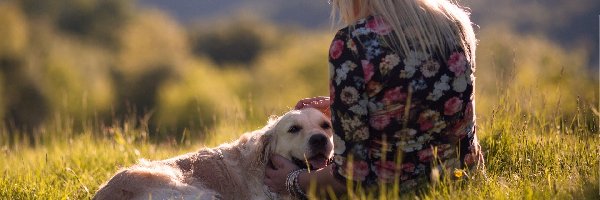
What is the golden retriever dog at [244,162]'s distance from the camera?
4.62 m

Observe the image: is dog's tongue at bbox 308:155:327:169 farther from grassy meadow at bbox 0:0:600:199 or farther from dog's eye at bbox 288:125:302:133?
grassy meadow at bbox 0:0:600:199

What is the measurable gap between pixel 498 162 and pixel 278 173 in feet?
4.63

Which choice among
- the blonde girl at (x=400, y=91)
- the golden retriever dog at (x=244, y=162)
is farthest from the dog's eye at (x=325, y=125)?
the blonde girl at (x=400, y=91)

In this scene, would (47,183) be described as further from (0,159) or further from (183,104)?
(183,104)

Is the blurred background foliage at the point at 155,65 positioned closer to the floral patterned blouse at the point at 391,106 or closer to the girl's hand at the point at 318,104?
the girl's hand at the point at 318,104

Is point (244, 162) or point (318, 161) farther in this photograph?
point (244, 162)

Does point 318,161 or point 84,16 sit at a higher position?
point 318,161

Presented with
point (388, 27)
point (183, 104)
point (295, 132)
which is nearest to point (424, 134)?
point (388, 27)

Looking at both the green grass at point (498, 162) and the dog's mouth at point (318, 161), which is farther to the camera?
the dog's mouth at point (318, 161)

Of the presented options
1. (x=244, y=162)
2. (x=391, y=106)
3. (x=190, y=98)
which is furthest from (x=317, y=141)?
(x=190, y=98)

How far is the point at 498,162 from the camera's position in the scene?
5.12m

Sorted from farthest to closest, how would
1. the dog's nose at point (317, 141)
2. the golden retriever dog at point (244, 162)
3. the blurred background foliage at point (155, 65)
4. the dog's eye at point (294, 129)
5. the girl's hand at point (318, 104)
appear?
the blurred background foliage at point (155, 65), the girl's hand at point (318, 104), the dog's eye at point (294, 129), the dog's nose at point (317, 141), the golden retriever dog at point (244, 162)

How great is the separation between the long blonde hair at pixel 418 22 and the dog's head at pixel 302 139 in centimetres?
89

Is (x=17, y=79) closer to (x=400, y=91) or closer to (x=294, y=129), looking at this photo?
(x=294, y=129)
